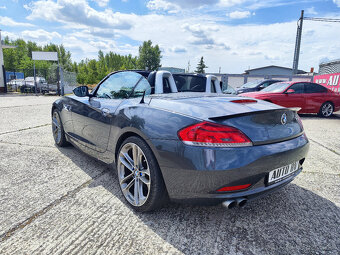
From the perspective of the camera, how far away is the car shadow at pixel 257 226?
177cm

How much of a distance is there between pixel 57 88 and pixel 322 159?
67.0 feet

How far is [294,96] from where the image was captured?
337 inches

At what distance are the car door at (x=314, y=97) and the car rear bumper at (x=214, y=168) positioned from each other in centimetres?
815

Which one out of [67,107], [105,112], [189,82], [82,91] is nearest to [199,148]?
[105,112]

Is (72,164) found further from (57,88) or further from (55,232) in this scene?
(57,88)

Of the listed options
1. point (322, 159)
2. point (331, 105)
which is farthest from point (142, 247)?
point (331, 105)

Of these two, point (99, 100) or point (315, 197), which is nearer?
point (315, 197)

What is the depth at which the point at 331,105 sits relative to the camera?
9.16 m

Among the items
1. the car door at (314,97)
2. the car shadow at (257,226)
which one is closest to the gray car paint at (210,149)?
the car shadow at (257,226)

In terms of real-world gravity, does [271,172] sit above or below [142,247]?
above

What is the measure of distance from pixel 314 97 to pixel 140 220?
9062 millimetres

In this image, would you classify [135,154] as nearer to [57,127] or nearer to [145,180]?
[145,180]

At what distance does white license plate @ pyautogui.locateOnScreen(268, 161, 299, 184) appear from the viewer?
1.90m

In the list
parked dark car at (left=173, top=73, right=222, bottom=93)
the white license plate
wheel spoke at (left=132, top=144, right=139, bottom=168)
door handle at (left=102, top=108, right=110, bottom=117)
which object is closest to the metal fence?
parked dark car at (left=173, top=73, right=222, bottom=93)
